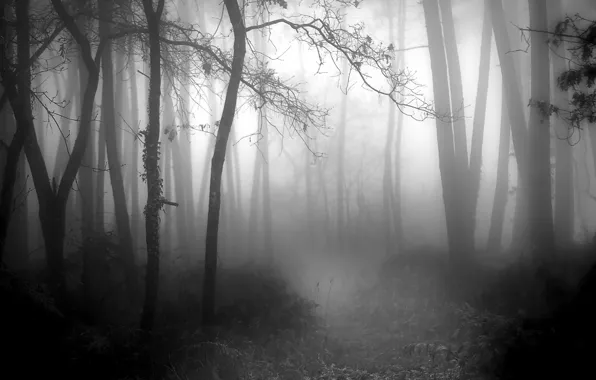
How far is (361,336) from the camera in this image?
845 cm

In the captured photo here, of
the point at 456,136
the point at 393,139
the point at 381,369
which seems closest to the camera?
the point at 381,369

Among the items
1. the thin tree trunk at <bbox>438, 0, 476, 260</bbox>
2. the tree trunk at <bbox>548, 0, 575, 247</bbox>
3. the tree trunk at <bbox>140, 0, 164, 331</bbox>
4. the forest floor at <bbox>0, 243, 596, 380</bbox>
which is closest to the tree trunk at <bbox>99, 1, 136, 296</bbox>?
the forest floor at <bbox>0, 243, 596, 380</bbox>

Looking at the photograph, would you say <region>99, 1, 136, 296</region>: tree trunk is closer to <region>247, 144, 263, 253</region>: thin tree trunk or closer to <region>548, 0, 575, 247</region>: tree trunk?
<region>247, 144, 263, 253</region>: thin tree trunk

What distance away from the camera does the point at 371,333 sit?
8602 mm

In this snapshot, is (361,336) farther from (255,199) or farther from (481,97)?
(255,199)

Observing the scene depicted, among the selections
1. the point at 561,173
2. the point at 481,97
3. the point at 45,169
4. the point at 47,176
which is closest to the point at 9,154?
the point at 45,169

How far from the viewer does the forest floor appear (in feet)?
17.8

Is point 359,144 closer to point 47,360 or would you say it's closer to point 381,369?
point 381,369

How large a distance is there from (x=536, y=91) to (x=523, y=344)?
765 cm

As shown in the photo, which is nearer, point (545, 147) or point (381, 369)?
point (381, 369)

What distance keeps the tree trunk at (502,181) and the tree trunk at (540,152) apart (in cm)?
368

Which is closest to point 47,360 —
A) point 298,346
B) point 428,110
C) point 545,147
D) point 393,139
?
point 298,346

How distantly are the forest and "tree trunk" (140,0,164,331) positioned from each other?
0.13 ft

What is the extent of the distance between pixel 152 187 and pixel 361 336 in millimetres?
5782
